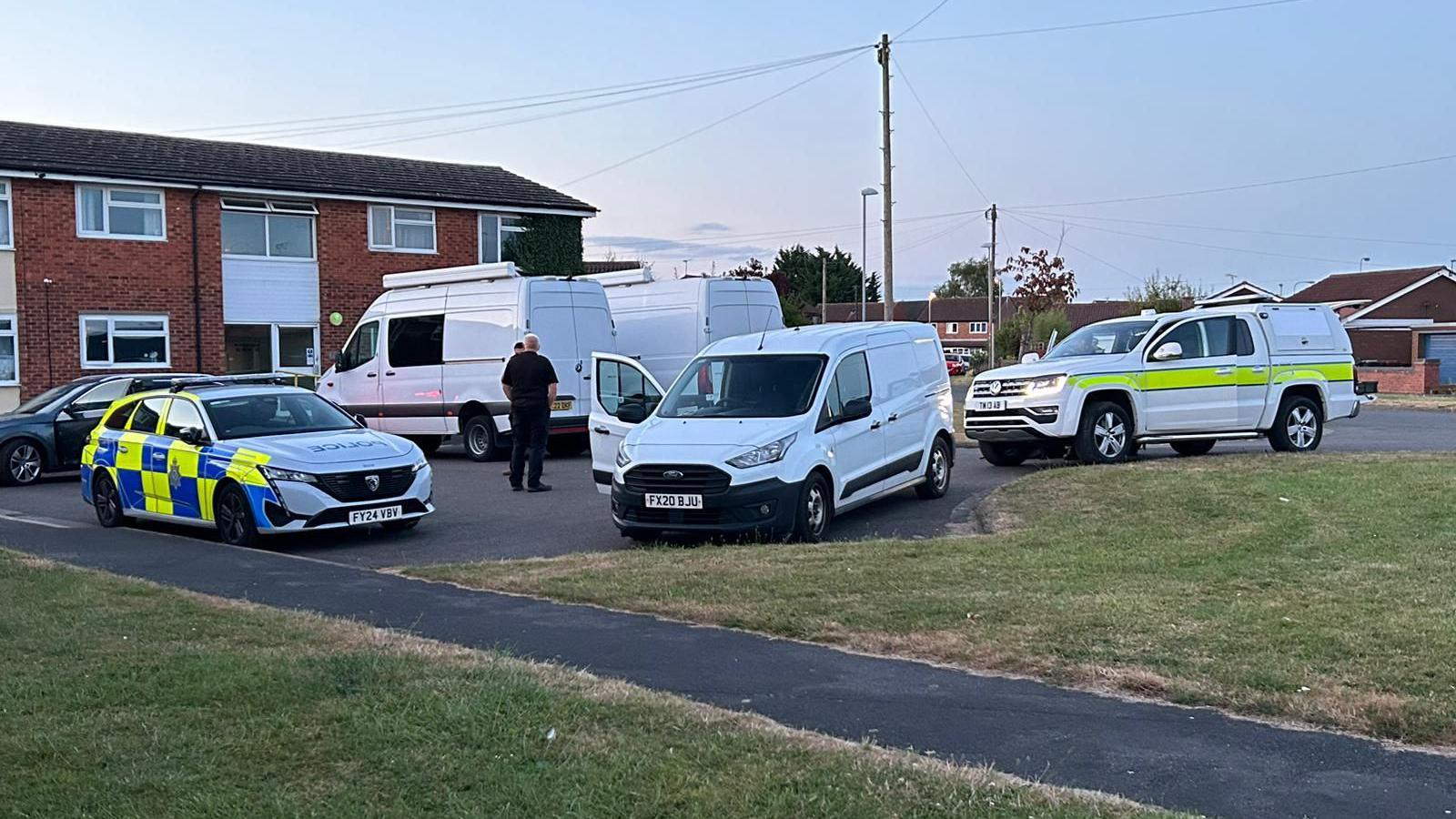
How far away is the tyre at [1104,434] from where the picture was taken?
1577 cm

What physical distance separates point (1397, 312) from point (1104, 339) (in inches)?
2115

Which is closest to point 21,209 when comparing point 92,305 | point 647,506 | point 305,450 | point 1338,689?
point 92,305

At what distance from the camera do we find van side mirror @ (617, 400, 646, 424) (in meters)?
13.5

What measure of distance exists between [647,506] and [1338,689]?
250 inches

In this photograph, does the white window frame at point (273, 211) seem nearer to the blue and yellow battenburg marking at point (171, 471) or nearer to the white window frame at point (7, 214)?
the white window frame at point (7, 214)

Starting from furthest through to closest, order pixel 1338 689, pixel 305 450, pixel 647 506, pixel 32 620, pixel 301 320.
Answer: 1. pixel 301 320
2. pixel 305 450
3. pixel 647 506
4. pixel 32 620
5. pixel 1338 689

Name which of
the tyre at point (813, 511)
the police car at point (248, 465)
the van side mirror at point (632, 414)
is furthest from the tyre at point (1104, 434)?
the police car at point (248, 465)

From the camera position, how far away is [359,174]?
105ft

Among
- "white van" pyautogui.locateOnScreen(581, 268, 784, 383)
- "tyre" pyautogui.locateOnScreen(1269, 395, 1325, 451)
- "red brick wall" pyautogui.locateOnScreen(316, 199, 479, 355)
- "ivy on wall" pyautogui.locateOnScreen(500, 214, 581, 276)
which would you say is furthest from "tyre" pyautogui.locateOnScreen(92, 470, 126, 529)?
"ivy on wall" pyautogui.locateOnScreen(500, 214, 581, 276)

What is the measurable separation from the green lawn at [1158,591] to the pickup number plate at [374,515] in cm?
224

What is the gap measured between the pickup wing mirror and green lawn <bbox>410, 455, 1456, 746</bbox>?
10.6 ft

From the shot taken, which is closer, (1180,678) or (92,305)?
(1180,678)

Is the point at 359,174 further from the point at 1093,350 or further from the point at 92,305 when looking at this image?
the point at 1093,350

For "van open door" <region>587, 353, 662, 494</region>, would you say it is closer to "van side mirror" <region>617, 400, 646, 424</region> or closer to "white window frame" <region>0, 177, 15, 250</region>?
"van side mirror" <region>617, 400, 646, 424</region>
